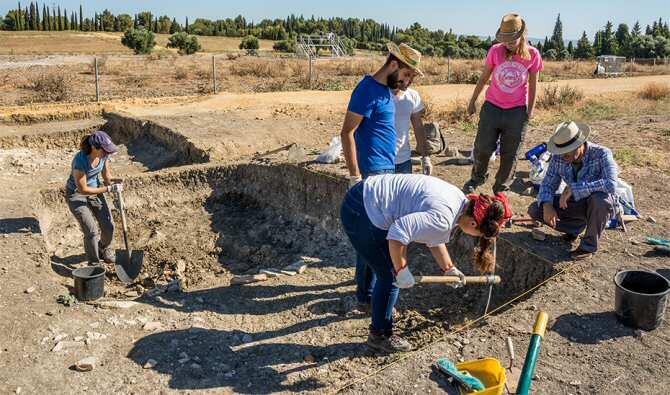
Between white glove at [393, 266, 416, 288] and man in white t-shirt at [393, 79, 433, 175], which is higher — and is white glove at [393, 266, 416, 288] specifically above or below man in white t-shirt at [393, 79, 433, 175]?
below

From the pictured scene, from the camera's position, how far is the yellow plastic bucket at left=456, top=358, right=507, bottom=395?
355 cm

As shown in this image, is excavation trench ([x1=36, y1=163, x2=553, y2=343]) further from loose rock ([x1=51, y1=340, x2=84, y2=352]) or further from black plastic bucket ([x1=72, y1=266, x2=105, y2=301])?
loose rock ([x1=51, y1=340, x2=84, y2=352])

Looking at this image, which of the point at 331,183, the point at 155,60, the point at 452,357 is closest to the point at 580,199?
the point at 452,357

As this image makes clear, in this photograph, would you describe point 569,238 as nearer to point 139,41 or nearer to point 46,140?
point 46,140

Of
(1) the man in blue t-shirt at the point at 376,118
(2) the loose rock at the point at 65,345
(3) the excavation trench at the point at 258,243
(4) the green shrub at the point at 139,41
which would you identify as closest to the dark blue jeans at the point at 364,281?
(1) the man in blue t-shirt at the point at 376,118

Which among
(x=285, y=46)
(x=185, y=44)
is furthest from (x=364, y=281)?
(x=285, y=46)

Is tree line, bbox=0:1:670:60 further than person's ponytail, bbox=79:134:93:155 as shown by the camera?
Yes

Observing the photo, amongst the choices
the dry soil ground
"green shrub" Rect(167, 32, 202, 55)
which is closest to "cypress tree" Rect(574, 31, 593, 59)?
"green shrub" Rect(167, 32, 202, 55)

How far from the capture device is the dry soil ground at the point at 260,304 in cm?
412

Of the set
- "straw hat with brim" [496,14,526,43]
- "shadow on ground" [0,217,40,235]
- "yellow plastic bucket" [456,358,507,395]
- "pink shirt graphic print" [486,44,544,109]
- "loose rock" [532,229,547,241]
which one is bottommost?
"shadow on ground" [0,217,40,235]

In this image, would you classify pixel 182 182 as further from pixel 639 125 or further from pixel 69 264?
pixel 639 125

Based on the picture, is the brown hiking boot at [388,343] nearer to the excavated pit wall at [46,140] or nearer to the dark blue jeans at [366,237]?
the dark blue jeans at [366,237]

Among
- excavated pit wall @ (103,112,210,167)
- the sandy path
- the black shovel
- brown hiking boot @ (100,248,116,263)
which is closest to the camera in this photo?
the black shovel

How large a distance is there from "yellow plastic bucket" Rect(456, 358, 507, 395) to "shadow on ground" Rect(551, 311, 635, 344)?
795mm
